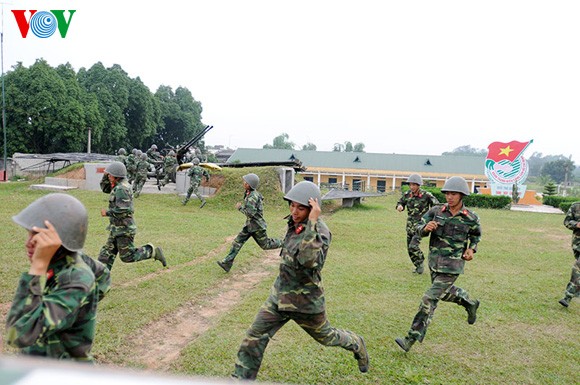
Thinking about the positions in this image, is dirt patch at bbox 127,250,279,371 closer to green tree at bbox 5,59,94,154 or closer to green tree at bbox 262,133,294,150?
green tree at bbox 5,59,94,154

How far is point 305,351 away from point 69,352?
9.45 ft

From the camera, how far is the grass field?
464cm

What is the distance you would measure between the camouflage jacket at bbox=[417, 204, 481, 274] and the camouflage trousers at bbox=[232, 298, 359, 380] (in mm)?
1913

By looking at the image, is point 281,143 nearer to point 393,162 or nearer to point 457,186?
point 393,162

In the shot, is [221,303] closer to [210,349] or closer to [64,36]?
[210,349]

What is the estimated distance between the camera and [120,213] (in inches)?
261

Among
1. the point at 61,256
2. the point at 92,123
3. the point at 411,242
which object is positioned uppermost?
the point at 92,123

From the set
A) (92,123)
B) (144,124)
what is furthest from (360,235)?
(144,124)

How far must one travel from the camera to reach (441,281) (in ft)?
17.0

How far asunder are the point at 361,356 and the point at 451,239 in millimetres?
1894

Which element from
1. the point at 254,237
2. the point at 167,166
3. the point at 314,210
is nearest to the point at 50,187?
the point at 167,166

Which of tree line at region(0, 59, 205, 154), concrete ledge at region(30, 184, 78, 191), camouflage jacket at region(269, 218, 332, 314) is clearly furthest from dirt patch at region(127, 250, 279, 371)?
tree line at region(0, 59, 205, 154)

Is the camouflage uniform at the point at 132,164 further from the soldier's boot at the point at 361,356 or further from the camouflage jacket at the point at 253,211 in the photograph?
the soldier's boot at the point at 361,356

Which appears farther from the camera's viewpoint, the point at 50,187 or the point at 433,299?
the point at 50,187
